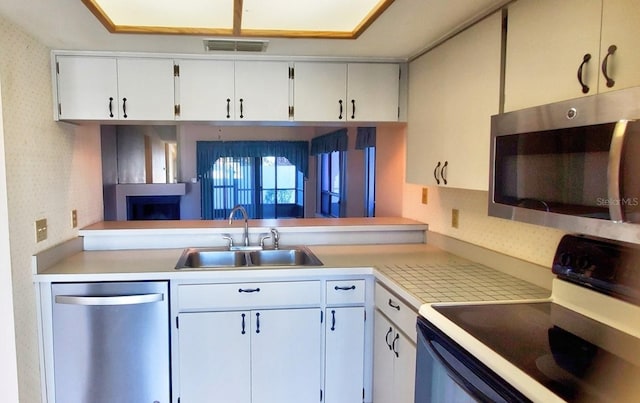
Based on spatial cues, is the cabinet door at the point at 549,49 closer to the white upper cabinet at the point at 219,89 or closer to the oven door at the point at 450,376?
the oven door at the point at 450,376

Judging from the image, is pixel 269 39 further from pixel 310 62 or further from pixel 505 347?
pixel 505 347

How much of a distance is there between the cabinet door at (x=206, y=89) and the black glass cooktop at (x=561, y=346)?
167 cm

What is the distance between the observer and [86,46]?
2238mm

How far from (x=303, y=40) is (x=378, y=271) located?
125 cm

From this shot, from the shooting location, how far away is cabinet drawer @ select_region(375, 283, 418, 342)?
175cm

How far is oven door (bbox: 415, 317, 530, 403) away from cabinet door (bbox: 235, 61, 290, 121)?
152 cm

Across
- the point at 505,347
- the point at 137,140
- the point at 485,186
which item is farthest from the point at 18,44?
the point at 137,140

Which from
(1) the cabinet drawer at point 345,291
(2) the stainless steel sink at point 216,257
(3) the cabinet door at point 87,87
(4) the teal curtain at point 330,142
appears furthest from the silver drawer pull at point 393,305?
(4) the teal curtain at point 330,142

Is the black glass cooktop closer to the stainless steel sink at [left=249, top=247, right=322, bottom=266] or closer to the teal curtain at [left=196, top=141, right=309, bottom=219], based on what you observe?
the stainless steel sink at [left=249, top=247, right=322, bottom=266]

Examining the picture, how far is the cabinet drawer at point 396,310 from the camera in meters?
1.75

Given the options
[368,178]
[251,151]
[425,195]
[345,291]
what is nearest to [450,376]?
[345,291]

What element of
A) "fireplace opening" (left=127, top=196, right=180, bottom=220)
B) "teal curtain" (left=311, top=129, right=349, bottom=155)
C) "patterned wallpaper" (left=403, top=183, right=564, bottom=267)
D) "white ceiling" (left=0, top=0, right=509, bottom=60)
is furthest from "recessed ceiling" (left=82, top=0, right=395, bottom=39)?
"fireplace opening" (left=127, top=196, right=180, bottom=220)

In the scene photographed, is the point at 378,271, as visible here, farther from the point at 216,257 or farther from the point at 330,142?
the point at 330,142

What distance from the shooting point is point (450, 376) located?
128 cm
